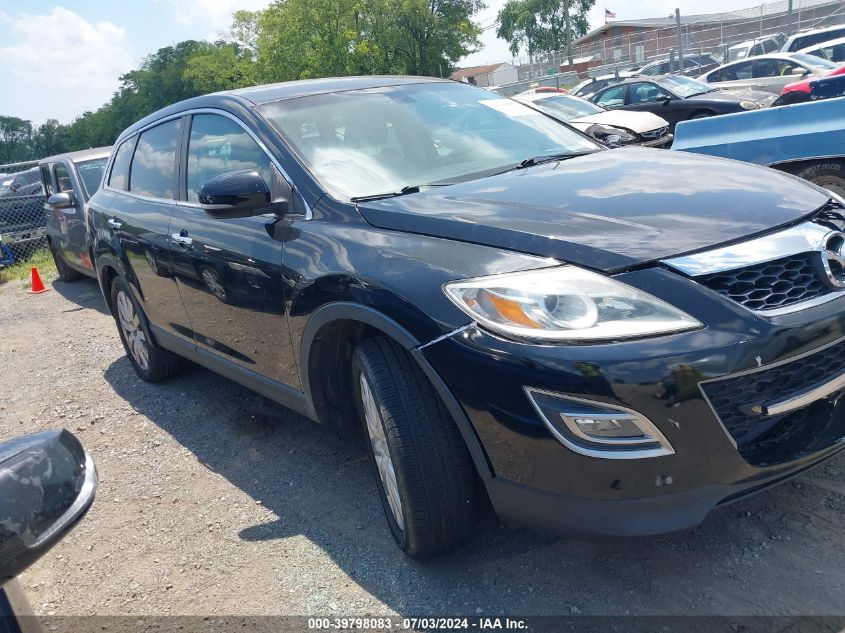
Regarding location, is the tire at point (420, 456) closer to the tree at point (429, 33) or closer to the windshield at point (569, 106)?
the windshield at point (569, 106)

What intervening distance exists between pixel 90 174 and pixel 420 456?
26.0 ft

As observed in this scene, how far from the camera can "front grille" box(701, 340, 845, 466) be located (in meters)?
2.13

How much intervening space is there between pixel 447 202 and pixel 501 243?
0.46 metres

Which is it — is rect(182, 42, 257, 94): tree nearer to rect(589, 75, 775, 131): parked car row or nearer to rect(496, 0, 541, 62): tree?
rect(496, 0, 541, 62): tree

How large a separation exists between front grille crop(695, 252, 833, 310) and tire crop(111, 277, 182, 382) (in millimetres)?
3827

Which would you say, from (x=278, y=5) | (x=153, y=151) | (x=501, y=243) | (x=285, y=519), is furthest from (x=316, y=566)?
(x=278, y=5)

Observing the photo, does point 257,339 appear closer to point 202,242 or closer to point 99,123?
point 202,242

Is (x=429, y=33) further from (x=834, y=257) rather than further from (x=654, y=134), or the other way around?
(x=834, y=257)

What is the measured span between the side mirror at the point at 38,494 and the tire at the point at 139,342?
3.74 metres

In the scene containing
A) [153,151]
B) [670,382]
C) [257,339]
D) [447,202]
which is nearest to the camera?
[670,382]

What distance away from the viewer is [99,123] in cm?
8875

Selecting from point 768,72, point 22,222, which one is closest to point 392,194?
point 22,222

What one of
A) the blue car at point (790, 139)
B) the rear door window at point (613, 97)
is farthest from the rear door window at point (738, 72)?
the blue car at point (790, 139)

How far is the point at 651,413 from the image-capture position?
2.08 m
